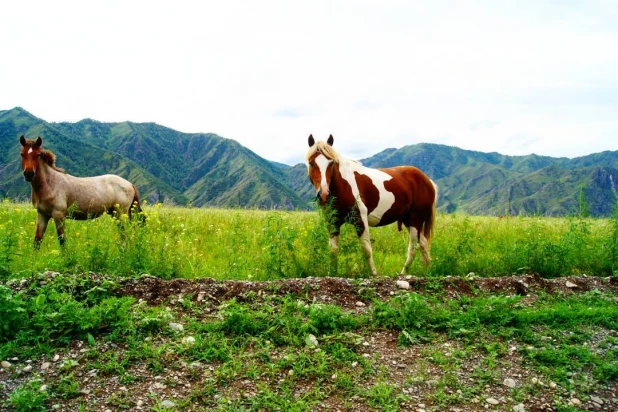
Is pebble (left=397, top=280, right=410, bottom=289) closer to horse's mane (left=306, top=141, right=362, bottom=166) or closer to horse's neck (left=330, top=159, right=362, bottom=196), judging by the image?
horse's neck (left=330, top=159, right=362, bottom=196)

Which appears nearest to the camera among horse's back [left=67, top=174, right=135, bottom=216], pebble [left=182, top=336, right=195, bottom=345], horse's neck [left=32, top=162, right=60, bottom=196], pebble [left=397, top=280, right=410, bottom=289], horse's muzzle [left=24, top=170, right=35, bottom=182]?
pebble [left=182, top=336, right=195, bottom=345]

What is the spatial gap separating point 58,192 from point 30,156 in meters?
0.99

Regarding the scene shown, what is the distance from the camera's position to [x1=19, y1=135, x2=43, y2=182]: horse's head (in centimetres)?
874

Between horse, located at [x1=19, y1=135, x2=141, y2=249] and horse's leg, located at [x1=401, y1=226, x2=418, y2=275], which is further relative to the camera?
horse, located at [x1=19, y1=135, x2=141, y2=249]

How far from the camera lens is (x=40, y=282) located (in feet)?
17.9

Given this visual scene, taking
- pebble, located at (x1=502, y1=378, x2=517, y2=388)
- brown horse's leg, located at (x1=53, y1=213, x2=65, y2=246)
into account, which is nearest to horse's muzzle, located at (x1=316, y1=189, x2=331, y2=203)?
pebble, located at (x1=502, y1=378, x2=517, y2=388)

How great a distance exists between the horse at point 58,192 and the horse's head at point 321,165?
194 inches

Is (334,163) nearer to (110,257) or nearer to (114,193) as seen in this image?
(110,257)

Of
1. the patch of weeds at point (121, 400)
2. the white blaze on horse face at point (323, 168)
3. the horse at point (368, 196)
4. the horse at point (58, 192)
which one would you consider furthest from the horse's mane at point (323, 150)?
the patch of weeds at point (121, 400)

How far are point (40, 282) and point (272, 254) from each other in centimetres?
356

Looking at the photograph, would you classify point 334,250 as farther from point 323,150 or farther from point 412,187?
point 412,187

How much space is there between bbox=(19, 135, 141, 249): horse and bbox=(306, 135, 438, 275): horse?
Answer: 5.15 meters

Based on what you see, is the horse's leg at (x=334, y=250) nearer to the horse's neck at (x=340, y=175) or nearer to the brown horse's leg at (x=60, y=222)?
the horse's neck at (x=340, y=175)

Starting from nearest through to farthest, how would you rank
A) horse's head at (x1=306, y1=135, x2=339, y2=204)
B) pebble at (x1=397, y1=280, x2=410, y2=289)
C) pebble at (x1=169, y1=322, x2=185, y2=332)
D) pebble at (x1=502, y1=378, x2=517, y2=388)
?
1. pebble at (x1=502, y1=378, x2=517, y2=388)
2. pebble at (x1=169, y1=322, x2=185, y2=332)
3. pebble at (x1=397, y1=280, x2=410, y2=289)
4. horse's head at (x1=306, y1=135, x2=339, y2=204)
